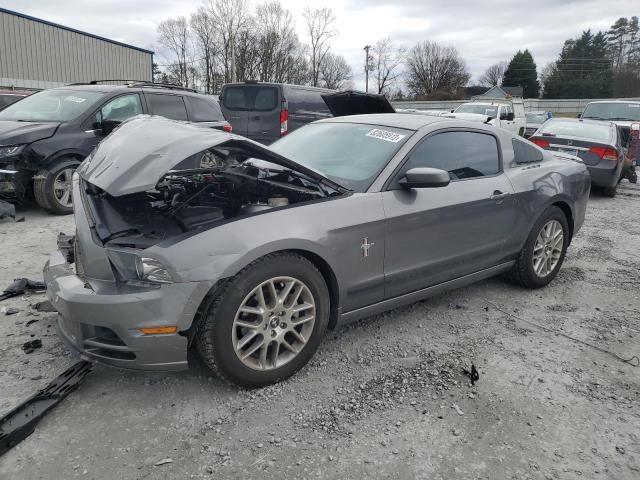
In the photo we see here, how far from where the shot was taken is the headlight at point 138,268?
7.82 ft

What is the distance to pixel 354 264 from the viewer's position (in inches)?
117

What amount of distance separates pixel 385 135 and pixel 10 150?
15.7 feet

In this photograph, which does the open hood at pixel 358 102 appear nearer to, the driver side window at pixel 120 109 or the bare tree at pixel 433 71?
the driver side window at pixel 120 109

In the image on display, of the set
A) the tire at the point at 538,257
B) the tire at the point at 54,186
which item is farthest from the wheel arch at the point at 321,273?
the tire at the point at 54,186

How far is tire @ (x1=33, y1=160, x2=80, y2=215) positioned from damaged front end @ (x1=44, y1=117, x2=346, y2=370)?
135 inches

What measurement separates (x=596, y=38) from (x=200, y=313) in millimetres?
84116

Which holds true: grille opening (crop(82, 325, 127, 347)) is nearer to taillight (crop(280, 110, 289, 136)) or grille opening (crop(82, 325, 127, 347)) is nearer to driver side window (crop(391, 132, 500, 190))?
driver side window (crop(391, 132, 500, 190))

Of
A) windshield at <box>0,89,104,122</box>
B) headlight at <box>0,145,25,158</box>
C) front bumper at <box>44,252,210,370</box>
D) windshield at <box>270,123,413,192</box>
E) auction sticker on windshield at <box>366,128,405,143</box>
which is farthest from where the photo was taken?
windshield at <box>0,89,104,122</box>

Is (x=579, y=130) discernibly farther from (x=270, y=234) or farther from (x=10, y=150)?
(x=10, y=150)

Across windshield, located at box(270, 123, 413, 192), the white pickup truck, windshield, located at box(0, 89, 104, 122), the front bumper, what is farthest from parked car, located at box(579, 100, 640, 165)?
the front bumper

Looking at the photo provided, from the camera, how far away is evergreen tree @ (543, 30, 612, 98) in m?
60.5

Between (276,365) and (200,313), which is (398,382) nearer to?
(276,365)

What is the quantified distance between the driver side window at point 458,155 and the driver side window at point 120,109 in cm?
481

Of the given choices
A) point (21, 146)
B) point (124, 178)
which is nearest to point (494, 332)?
point (124, 178)
